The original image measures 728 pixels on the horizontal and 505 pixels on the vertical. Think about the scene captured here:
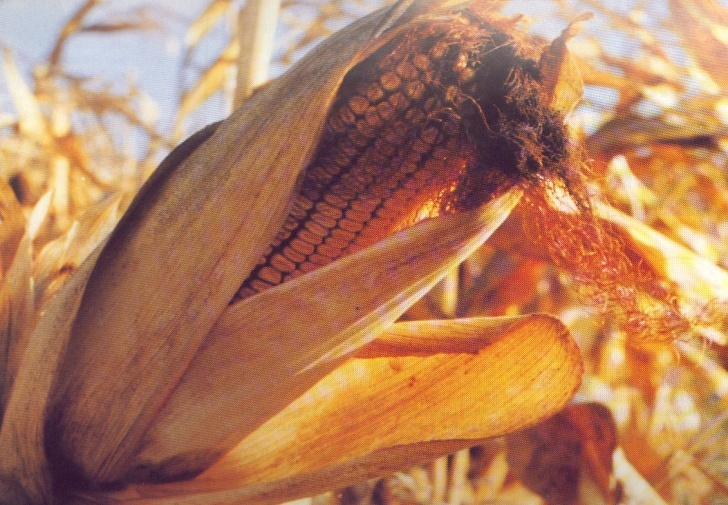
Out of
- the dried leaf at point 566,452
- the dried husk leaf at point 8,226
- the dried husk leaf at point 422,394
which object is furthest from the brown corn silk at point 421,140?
the dried leaf at point 566,452

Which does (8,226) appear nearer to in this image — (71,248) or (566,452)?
(71,248)

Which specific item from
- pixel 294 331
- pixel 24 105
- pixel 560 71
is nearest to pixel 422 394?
pixel 294 331

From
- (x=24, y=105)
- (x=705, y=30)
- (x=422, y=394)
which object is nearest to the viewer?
(x=422, y=394)

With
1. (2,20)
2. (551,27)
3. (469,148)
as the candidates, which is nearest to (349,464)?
(469,148)

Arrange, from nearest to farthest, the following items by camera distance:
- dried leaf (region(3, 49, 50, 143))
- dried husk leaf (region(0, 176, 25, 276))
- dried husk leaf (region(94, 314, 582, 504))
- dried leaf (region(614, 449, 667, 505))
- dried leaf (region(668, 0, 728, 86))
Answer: dried husk leaf (region(94, 314, 582, 504)) < dried husk leaf (region(0, 176, 25, 276)) < dried leaf (region(614, 449, 667, 505)) < dried leaf (region(668, 0, 728, 86)) < dried leaf (region(3, 49, 50, 143))

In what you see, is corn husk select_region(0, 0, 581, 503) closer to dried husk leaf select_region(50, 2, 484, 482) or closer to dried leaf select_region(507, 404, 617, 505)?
dried husk leaf select_region(50, 2, 484, 482)

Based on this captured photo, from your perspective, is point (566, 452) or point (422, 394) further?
point (566, 452)

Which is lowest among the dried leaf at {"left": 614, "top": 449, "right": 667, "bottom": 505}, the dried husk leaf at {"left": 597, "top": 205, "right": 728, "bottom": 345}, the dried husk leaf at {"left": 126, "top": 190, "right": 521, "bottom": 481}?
the dried leaf at {"left": 614, "top": 449, "right": 667, "bottom": 505}

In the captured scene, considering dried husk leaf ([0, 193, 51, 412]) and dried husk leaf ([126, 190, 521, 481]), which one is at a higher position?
dried husk leaf ([0, 193, 51, 412])

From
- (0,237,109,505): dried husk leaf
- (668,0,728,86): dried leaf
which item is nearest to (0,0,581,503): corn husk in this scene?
(0,237,109,505): dried husk leaf
